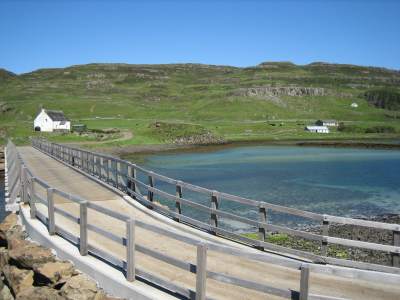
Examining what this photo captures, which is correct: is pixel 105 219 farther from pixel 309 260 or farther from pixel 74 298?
pixel 309 260

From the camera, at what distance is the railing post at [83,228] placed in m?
10.3

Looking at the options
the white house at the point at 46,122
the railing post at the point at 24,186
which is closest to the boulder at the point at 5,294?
the railing post at the point at 24,186

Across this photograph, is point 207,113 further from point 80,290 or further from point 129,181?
point 80,290

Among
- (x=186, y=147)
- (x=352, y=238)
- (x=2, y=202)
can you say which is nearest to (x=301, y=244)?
(x=352, y=238)

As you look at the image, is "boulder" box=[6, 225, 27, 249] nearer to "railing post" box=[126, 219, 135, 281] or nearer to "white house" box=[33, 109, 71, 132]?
"railing post" box=[126, 219, 135, 281]

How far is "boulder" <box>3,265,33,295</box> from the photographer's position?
10.9 meters

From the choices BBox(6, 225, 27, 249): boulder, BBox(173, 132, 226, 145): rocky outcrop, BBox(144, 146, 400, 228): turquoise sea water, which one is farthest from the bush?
BBox(6, 225, 27, 249): boulder

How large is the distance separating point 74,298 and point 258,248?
488 centimetres

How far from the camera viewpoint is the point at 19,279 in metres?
11.2

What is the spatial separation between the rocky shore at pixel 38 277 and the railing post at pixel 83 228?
443 mm

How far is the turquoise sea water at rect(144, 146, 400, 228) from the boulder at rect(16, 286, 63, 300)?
677 inches

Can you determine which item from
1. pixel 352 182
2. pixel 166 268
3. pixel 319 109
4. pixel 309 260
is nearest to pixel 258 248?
pixel 309 260

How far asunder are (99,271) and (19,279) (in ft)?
10.2

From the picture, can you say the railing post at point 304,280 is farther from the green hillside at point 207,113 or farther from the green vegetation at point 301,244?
the green hillside at point 207,113
